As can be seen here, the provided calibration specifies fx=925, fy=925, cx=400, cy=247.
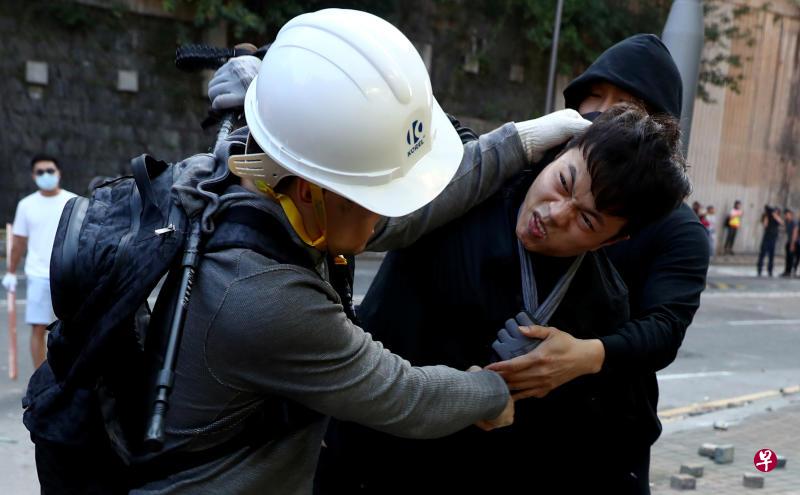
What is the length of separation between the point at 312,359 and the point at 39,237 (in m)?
5.78

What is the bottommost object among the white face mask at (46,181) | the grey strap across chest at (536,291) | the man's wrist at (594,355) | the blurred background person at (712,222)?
the blurred background person at (712,222)

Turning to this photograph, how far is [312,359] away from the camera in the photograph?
1.56m

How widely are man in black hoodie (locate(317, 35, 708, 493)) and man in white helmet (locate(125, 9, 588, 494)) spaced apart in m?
0.40

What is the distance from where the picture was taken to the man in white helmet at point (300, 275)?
1537 mm

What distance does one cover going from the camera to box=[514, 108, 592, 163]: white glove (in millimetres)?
2158

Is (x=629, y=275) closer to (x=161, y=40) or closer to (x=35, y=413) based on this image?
(x=35, y=413)

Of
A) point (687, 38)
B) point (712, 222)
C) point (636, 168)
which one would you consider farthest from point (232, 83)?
point (712, 222)

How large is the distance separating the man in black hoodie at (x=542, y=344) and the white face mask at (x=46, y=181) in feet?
17.0

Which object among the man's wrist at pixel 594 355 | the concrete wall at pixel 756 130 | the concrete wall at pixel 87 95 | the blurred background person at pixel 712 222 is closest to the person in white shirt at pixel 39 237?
the man's wrist at pixel 594 355

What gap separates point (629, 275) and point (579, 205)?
43 centimetres

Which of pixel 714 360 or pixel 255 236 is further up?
pixel 255 236

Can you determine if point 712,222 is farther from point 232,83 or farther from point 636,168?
point 232,83

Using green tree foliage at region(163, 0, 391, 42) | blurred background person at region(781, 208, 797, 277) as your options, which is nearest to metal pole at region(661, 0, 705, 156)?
green tree foliage at region(163, 0, 391, 42)

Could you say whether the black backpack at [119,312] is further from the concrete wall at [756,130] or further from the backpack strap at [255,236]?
the concrete wall at [756,130]
